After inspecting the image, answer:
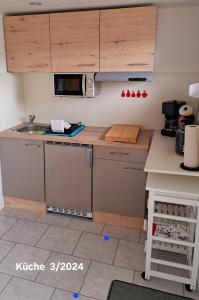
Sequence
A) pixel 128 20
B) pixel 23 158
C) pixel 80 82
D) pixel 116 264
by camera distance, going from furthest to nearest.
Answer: pixel 23 158
pixel 80 82
pixel 128 20
pixel 116 264

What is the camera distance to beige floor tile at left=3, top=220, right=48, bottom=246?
256cm

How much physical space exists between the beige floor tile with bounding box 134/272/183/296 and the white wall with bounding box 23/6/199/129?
62.8 inches

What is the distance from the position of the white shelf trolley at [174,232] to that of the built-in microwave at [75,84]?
115 centimetres

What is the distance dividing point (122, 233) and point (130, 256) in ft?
1.16

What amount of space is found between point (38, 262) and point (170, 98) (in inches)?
82.6

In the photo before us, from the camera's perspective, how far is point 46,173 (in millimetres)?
2875

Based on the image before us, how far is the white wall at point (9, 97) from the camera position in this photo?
289 centimetres

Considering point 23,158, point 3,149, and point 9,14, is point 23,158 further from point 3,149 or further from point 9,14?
point 9,14

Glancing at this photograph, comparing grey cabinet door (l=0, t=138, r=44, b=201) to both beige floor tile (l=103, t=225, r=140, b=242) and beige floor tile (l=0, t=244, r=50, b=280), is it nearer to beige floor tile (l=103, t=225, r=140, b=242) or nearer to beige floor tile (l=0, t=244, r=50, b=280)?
beige floor tile (l=0, t=244, r=50, b=280)

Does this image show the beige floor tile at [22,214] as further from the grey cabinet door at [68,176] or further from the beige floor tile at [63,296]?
the beige floor tile at [63,296]

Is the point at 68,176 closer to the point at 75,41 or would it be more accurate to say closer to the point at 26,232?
the point at 26,232

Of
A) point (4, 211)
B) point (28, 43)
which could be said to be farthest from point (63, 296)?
point (28, 43)

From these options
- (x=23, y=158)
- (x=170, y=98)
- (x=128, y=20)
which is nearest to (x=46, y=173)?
(x=23, y=158)

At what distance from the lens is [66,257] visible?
234 cm
